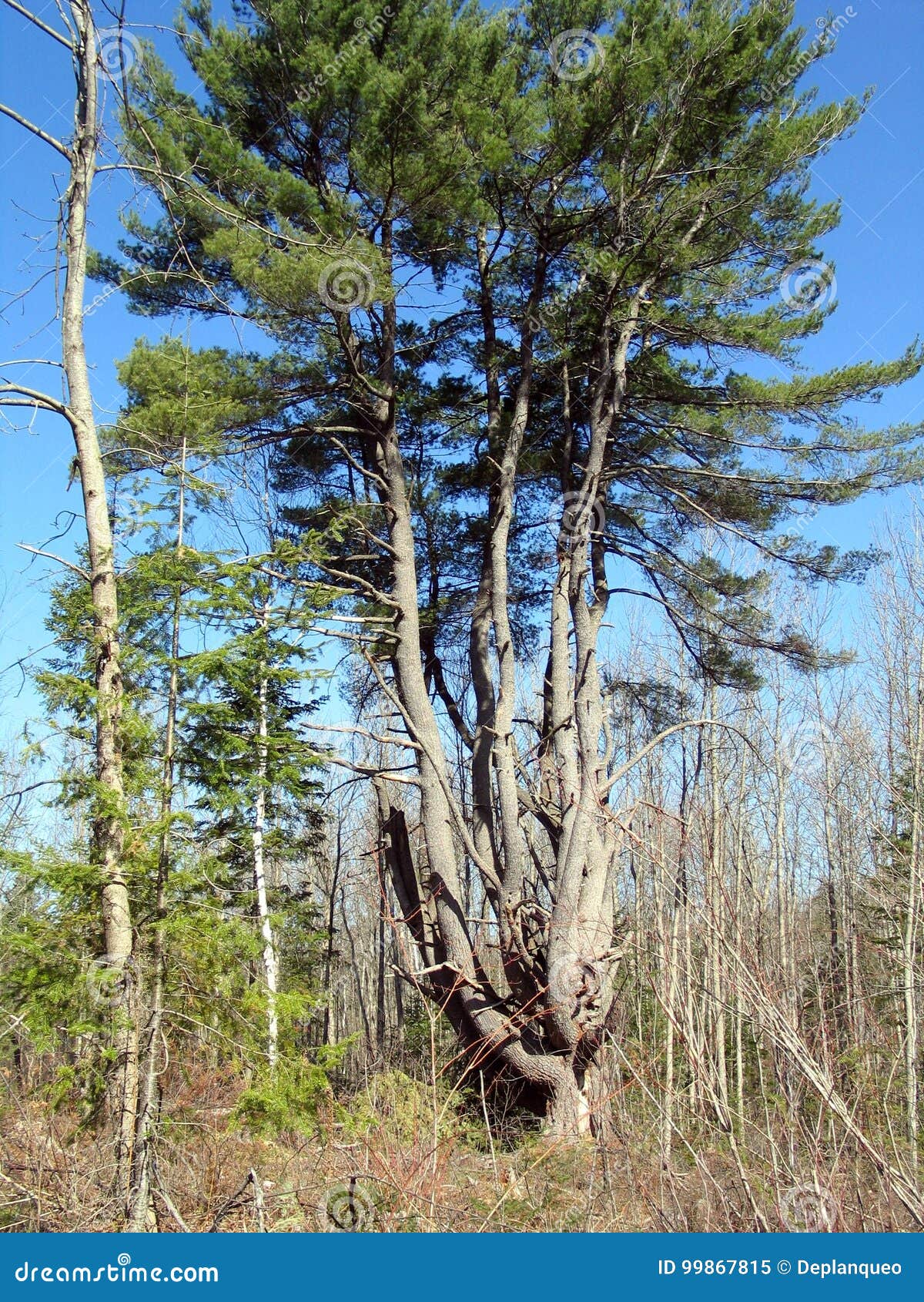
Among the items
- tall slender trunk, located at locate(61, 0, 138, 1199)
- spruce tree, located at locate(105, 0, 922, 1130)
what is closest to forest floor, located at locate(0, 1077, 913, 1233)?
tall slender trunk, located at locate(61, 0, 138, 1199)

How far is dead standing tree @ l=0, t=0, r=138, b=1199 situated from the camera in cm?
502

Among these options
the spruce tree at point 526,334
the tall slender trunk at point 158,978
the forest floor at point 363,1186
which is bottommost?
the forest floor at point 363,1186

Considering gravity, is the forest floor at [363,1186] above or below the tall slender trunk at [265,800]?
below

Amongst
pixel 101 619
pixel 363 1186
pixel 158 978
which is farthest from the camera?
pixel 101 619

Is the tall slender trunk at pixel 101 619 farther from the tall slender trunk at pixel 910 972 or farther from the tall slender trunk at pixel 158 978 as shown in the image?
the tall slender trunk at pixel 910 972

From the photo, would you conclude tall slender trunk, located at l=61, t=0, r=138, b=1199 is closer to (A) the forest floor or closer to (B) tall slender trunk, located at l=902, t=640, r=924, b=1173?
(A) the forest floor

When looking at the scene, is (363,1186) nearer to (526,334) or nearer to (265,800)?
(265,800)

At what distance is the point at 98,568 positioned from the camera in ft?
18.7

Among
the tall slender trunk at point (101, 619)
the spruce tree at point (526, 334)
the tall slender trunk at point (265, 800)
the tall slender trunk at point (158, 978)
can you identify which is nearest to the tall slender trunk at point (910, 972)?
the spruce tree at point (526, 334)

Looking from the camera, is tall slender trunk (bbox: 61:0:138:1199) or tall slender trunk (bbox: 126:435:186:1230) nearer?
tall slender trunk (bbox: 126:435:186:1230)

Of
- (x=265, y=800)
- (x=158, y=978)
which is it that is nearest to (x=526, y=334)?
(x=265, y=800)

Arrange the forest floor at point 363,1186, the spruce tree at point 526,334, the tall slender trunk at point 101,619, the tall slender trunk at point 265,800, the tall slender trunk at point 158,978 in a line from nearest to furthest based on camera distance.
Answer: the forest floor at point 363,1186, the tall slender trunk at point 158,978, the tall slender trunk at point 101,619, the tall slender trunk at point 265,800, the spruce tree at point 526,334

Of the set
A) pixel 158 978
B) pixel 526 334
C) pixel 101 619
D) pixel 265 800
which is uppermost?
pixel 526 334

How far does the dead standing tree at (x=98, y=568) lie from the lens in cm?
502
